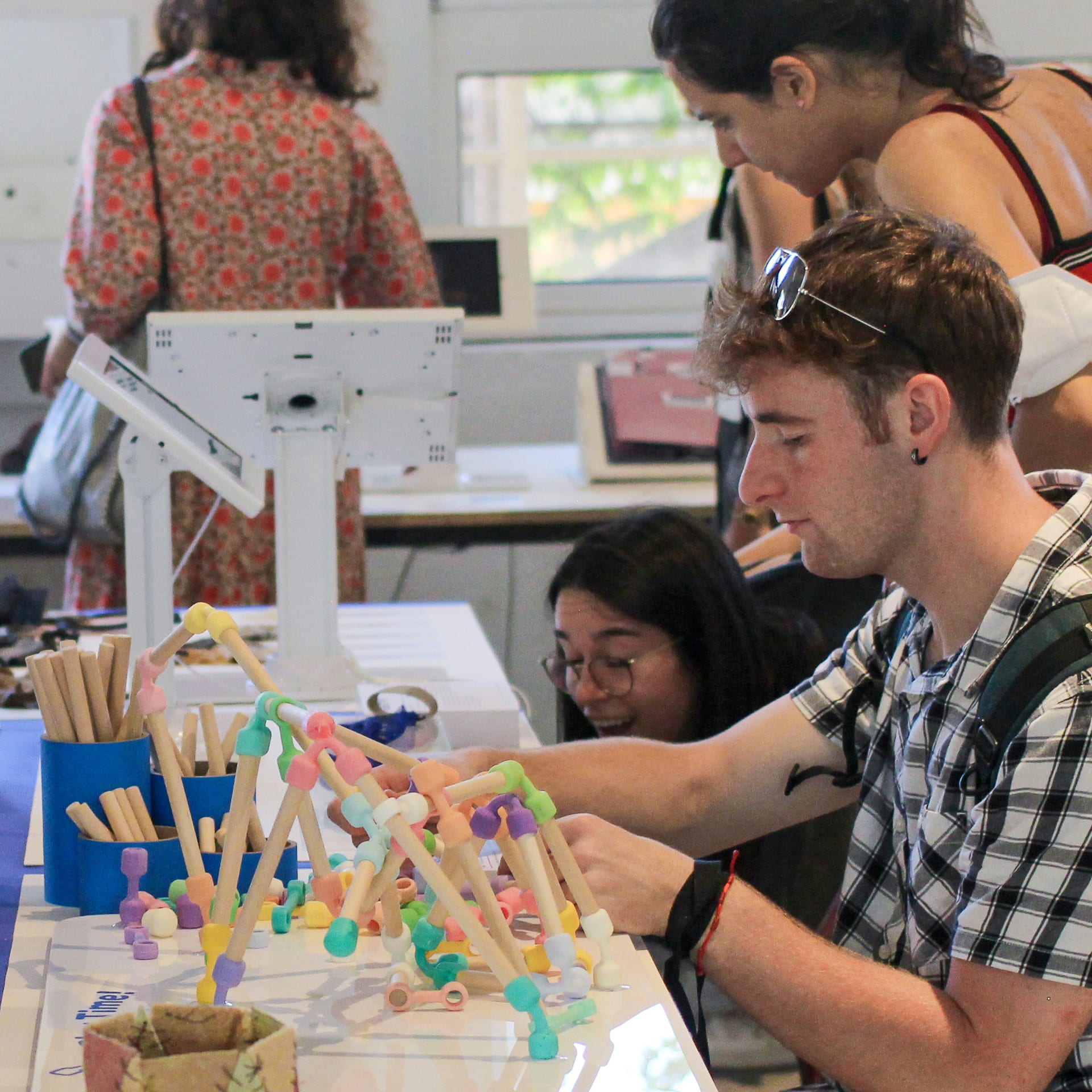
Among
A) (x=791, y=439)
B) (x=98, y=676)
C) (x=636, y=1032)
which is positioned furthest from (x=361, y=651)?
(x=636, y=1032)

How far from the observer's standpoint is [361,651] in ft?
6.50

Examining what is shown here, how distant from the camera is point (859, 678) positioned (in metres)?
1.28

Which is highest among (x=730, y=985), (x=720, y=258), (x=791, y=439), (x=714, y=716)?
(x=791, y=439)

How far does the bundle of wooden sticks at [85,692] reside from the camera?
1.06 m

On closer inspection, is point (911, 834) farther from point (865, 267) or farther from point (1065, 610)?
point (865, 267)

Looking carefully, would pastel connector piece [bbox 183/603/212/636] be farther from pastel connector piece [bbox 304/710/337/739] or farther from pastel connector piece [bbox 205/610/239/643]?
pastel connector piece [bbox 304/710/337/739]

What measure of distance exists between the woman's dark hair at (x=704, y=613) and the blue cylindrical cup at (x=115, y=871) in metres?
0.83

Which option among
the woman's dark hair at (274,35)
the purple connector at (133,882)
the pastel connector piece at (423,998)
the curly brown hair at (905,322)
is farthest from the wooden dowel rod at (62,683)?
the woman's dark hair at (274,35)

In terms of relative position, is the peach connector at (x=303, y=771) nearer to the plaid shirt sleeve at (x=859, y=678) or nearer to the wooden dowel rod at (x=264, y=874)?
the wooden dowel rod at (x=264, y=874)

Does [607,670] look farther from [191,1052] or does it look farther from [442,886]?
[191,1052]

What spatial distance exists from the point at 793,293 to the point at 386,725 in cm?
64

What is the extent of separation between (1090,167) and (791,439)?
0.63 meters

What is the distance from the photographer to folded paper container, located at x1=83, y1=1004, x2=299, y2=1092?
2.25ft

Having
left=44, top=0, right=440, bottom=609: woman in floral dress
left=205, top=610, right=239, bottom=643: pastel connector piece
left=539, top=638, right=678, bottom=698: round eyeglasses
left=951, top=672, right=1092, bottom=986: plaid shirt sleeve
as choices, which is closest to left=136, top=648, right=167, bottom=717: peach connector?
left=205, top=610, right=239, bottom=643: pastel connector piece
